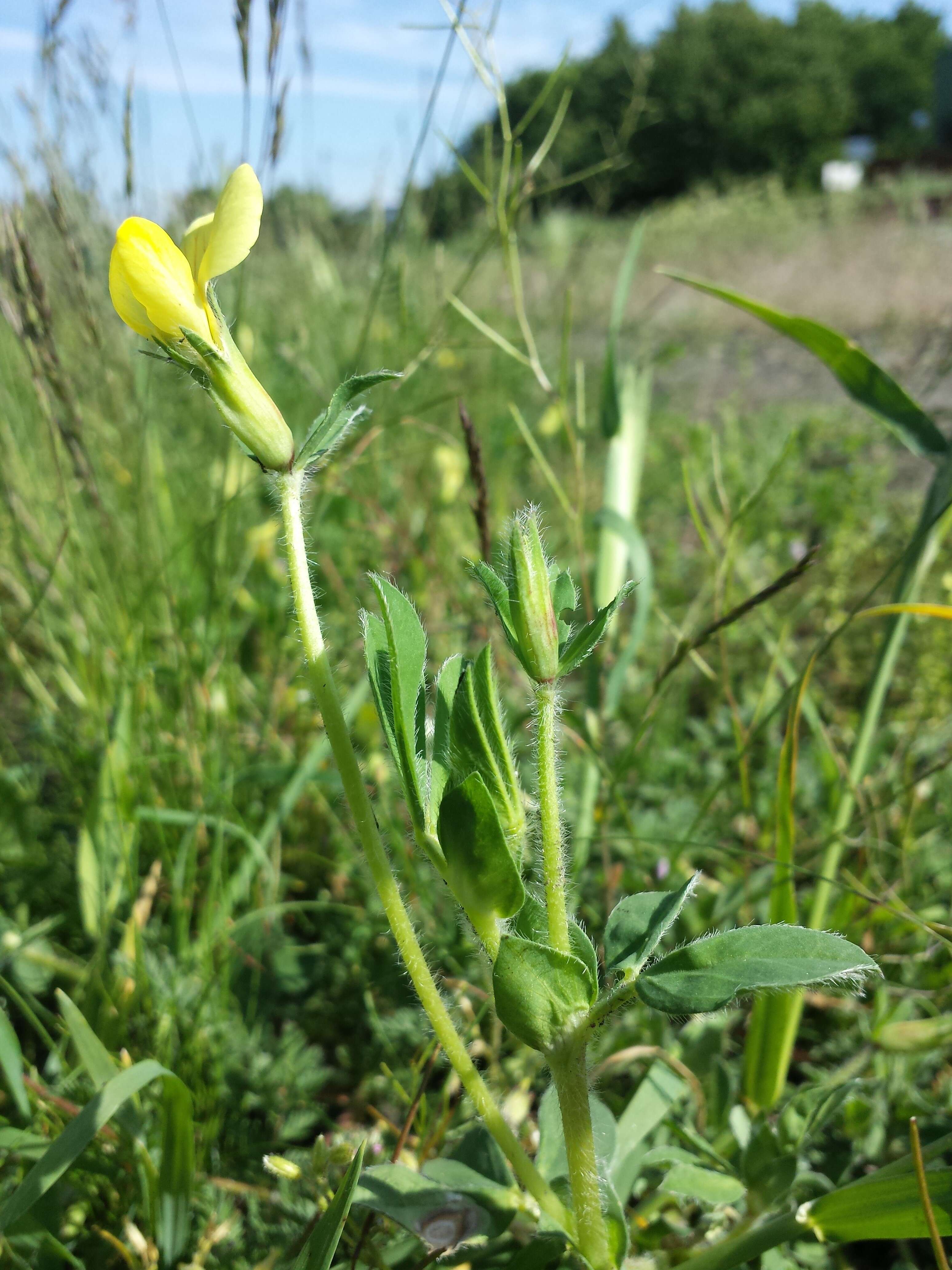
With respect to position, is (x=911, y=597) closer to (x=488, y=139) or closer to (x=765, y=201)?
(x=488, y=139)

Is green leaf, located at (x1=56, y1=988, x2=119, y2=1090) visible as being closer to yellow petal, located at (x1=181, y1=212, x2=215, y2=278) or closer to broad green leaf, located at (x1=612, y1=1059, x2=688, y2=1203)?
broad green leaf, located at (x1=612, y1=1059, x2=688, y2=1203)

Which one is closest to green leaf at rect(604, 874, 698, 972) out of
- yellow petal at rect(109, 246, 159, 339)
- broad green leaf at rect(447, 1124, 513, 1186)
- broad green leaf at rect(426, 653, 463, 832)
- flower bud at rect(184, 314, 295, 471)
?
broad green leaf at rect(426, 653, 463, 832)

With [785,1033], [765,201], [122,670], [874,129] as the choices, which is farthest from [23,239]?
[874,129]

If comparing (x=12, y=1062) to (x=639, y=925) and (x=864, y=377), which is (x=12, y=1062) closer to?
(x=639, y=925)

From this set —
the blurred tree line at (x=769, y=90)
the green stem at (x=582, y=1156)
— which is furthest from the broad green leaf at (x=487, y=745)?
the blurred tree line at (x=769, y=90)

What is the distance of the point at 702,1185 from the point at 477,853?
424 mm

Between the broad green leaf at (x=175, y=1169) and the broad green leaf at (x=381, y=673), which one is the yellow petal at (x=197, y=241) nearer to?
the broad green leaf at (x=381, y=673)

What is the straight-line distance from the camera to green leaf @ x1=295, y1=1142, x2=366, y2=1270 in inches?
19.6

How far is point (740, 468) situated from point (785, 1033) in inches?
68.6

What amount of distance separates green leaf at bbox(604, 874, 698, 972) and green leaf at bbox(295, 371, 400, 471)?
325 millimetres

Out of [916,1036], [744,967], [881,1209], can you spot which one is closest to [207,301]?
[744,967]

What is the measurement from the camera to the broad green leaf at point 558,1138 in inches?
25.8

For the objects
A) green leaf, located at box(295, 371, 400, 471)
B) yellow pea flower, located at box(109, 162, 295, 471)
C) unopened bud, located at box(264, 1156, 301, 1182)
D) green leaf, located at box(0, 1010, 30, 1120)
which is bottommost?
unopened bud, located at box(264, 1156, 301, 1182)

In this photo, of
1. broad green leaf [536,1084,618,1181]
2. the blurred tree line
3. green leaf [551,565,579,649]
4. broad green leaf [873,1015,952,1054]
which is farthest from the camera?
the blurred tree line
